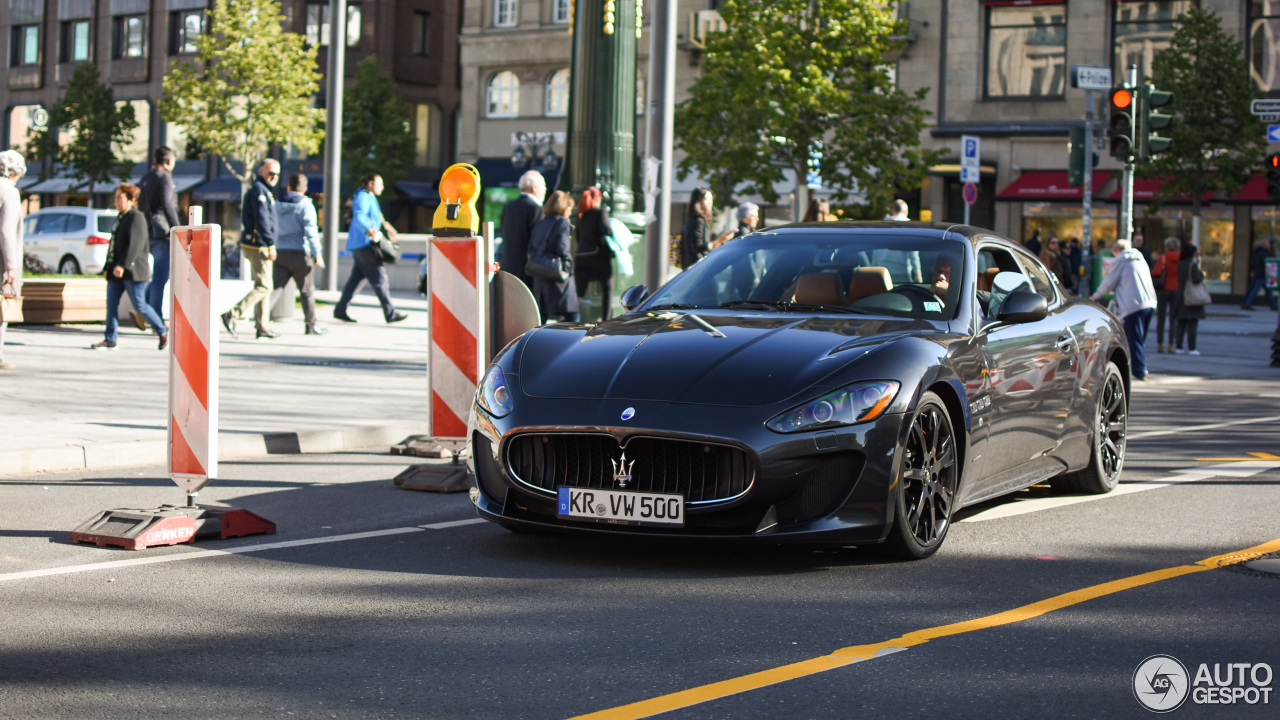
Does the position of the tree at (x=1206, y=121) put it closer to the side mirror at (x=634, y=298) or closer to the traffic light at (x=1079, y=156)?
the traffic light at (x=1079, y=156)

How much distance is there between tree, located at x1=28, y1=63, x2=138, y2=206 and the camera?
5916 centimetres

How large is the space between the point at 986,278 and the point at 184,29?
194 feet

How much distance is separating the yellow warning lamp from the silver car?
25893mm

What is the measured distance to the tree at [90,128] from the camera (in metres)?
59.2

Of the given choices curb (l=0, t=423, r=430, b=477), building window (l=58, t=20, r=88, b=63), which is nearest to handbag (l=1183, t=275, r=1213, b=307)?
curb (l=0, t=423, r=430, b=477)

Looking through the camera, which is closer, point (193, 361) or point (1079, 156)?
point (193, 361)

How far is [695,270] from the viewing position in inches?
291

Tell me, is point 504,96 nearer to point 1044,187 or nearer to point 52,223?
point 1044,187

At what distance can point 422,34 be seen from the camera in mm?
60250

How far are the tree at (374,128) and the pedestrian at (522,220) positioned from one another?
42.2 meters

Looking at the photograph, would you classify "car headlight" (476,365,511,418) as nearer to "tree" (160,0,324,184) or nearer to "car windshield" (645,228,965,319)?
"car windshield" (645,228,965,319)

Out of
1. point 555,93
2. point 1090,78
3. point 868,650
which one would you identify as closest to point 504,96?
point 555,93

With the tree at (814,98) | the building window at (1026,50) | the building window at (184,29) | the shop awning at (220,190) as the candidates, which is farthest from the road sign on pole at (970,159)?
the building window at (184,29)

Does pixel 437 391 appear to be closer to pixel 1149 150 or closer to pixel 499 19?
pixel 1149 150
